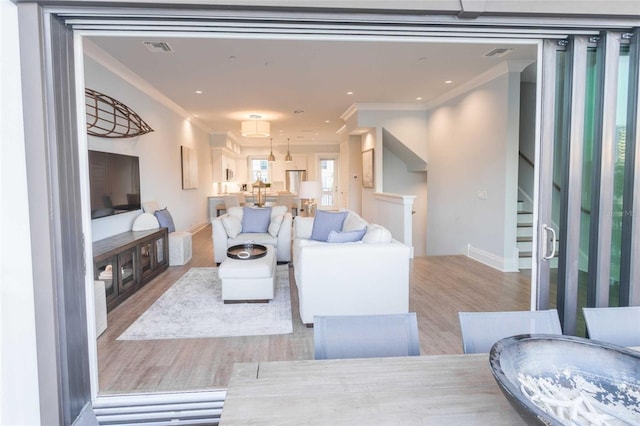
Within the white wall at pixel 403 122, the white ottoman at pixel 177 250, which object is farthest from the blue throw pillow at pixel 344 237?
the white wall at pixel 403 122

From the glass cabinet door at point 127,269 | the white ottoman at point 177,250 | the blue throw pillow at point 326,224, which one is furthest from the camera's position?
the white ottoman at point 177,250

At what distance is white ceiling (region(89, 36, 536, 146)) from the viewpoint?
13.7ft

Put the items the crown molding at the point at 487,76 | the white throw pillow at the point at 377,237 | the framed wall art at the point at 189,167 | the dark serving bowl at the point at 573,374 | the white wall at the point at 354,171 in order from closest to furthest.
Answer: the dark serving bowl at the point at 573,374 → the white throw pillow at the point at 377,237 → the crown molding at the point at 487,76 → the framed wall art at the point at 189,167 → the white wall at the point at 354,171

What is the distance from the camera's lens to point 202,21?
198 cm

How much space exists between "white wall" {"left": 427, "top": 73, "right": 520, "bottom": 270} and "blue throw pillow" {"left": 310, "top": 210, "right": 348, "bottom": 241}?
222cm

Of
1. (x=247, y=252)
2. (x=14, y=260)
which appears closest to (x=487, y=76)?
(x=247, y=252)

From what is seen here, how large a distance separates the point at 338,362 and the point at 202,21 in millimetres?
1831

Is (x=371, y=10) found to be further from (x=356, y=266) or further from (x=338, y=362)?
(x=356, y=266)

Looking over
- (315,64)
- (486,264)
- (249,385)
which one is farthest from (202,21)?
(486,264)

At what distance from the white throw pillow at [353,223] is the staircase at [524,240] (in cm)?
252

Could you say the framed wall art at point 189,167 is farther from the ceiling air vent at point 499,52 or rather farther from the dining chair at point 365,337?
the dining chair at point 365,337

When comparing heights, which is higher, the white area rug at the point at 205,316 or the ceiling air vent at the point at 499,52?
the ceiling air vent at the point at 499,52

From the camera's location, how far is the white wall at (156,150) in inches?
177

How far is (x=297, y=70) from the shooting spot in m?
5.04
